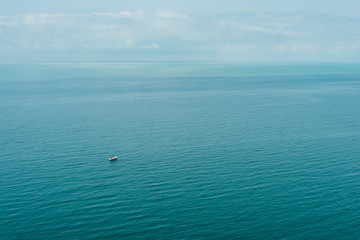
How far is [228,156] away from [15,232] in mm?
55450

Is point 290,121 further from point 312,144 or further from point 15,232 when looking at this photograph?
point 15,232

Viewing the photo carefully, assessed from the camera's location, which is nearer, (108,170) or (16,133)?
(108,170)

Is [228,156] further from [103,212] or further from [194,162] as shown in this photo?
[103,212]

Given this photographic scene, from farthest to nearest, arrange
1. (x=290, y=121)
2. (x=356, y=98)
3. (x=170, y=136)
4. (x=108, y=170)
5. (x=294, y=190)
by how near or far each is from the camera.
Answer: (x=356, y=98), (x=290, y=121), (x=170, y=136), (x=108, y=170), (x=294, y=190)

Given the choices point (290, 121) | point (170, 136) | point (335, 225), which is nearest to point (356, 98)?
point (290, 121)

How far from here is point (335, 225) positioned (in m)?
56.8

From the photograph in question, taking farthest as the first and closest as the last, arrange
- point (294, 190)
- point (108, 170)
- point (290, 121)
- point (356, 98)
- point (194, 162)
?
point (356, 98) → point (290, 121) → point (194, 162) → point (108, 170) → point (294, 190)

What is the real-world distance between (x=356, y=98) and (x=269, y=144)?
128m

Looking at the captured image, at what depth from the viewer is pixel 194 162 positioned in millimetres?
85250

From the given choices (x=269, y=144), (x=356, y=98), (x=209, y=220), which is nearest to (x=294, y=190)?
(x=209, y=220)

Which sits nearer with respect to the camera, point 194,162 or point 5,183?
point 5,183

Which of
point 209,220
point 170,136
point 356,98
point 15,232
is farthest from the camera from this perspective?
point 356,98

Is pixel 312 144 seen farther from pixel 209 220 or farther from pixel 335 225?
pixel 209 220

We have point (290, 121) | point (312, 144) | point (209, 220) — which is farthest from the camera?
point (290, 121)
